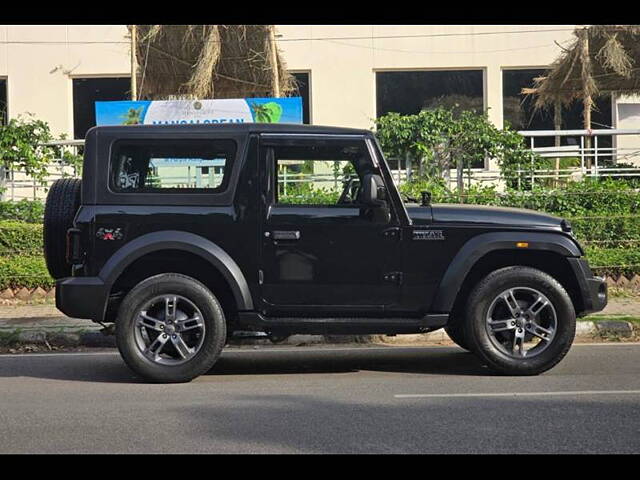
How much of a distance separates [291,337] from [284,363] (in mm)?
1057

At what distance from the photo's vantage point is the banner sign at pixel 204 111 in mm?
17641

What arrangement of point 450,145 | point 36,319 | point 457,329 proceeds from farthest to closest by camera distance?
1. point 450,145
2. point 36,319
3. point 457,329

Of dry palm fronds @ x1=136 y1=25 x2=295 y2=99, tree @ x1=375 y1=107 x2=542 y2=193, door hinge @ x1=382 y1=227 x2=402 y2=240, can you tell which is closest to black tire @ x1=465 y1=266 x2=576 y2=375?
door hinge @ x1=382 y1=227 x2=402 y2=240

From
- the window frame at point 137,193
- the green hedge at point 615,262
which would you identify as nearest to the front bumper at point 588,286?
the window frame at point 137,193

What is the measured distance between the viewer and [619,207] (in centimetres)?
1506

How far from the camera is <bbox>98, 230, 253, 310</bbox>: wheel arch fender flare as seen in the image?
789 centimetres

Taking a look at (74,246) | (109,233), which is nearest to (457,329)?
(109,233)

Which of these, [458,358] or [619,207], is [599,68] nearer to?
[619,207]

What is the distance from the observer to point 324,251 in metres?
8.02

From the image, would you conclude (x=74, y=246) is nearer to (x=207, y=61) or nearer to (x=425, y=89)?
(x=207, y=61)

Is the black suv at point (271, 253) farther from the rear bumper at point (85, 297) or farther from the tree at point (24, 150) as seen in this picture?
the tree at point (24, 150)

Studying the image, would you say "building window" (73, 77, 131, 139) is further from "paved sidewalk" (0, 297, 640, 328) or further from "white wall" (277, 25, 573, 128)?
"paved sidewalk" (0, 297, 640, 328)

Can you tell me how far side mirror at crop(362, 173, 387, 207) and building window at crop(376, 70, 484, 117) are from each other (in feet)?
57.9

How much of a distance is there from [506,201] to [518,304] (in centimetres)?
710
